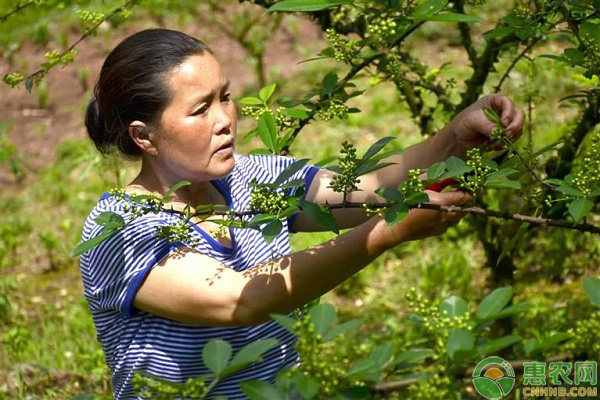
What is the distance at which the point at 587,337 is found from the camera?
131cm

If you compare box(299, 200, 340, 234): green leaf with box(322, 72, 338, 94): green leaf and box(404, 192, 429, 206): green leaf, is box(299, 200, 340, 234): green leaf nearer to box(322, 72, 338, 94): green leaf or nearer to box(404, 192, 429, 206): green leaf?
box(404, 192, 429, 206): green leaf

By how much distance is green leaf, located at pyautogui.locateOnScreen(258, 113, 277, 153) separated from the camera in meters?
1.90

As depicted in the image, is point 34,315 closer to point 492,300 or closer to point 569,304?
point 569,304

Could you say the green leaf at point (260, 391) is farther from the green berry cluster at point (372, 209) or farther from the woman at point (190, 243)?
the woman at point (190, 243)

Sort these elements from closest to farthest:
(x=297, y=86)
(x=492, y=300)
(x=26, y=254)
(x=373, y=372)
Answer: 1. (x=373, y=372)
2. (x=492, y=300)
3. (x=26, y=254)
4. (x=297, y=86)

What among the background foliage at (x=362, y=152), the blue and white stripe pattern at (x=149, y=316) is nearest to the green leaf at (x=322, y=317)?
the background foliage at (x=362, y=152)

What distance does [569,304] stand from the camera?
3.29 meters

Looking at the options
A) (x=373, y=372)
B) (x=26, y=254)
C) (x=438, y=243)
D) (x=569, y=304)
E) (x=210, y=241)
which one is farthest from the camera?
(x=26, y=254)

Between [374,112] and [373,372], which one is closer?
[373,372]

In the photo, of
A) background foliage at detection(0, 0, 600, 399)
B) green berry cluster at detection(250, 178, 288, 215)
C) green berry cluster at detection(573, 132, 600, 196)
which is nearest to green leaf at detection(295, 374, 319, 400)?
background foliage at detection(0, 0, 600, 399)

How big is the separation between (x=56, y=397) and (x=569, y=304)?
5.75ft

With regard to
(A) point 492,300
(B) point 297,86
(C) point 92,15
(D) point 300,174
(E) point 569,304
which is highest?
(C) point 92,15

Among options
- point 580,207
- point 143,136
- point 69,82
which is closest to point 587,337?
point 580,207

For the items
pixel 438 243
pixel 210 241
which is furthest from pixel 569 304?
pixel 210 241
